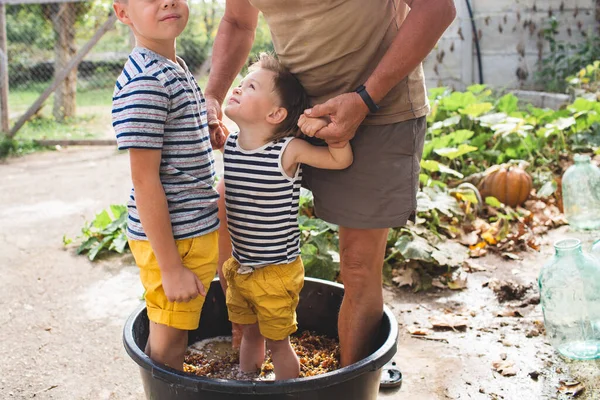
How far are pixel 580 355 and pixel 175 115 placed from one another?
1.74 meters

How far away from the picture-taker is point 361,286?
2168 mm

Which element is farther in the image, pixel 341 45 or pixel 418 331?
pixel 418 331

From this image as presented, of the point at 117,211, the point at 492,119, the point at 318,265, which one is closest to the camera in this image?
the point at 318,265

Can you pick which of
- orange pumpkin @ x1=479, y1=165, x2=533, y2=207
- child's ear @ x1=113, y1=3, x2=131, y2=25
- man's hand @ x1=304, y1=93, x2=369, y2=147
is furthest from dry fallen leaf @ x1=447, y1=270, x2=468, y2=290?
child's ear @ x1=113, y1=3, x2=131, y2=25

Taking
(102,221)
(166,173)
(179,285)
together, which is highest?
(166,173)

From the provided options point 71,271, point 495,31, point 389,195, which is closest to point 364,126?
point 389,195

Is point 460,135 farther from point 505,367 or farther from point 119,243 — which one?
point 505,367

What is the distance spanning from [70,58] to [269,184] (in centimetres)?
812

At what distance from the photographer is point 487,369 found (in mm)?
2652

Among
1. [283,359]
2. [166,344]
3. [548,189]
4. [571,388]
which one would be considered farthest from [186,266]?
[548,189]

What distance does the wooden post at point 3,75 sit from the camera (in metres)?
7.75

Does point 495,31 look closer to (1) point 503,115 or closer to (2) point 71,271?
(1) point 503,115

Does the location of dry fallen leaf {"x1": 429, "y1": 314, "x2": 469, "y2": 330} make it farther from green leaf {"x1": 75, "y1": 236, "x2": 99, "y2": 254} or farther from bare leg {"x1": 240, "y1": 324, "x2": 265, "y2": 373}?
green leaf {"x1": 75, "y1": 236, "x2": 99, "y2": 254}

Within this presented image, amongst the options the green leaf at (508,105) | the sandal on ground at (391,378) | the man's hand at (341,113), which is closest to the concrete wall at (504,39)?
the green leaf at (508,105)
